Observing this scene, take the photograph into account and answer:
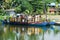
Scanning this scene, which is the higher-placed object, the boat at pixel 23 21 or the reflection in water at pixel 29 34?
the reflection in water at pixel 29 34

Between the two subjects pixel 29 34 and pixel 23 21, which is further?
pixel 23 21

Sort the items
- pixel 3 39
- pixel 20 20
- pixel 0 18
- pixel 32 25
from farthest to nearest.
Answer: pixel 0 18 → pixel 20 20 → pixel 32 25 → pixel 3 39

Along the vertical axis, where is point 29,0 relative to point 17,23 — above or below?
above

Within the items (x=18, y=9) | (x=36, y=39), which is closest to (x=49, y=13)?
(x=18, y=9)

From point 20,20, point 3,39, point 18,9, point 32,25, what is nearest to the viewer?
point 3,39

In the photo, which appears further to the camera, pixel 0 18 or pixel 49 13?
pixel 49 13

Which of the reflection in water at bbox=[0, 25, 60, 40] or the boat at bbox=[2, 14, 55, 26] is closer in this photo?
the reflection in water at bbox=[0, 25, 60, 40]

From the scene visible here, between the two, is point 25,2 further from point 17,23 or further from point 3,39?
point 3,39

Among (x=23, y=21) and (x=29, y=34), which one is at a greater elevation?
(x=29, y=34)

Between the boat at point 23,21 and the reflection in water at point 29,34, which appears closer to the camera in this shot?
the reflection in water at point 29,34

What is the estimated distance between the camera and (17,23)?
27719 mm

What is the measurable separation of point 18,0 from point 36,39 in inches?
601

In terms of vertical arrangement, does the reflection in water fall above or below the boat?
above

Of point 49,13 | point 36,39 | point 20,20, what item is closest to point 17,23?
point 20,20
